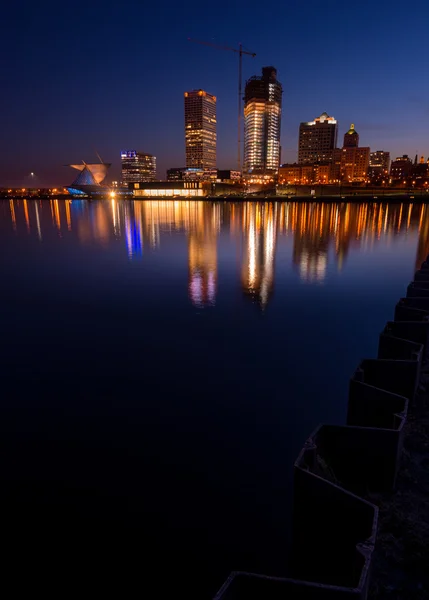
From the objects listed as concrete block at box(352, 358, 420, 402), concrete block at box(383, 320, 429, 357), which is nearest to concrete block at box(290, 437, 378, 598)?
concrete block at box(352, 358, 420, 402)

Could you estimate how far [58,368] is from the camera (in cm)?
1086

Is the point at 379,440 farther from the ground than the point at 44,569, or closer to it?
farther from the ground

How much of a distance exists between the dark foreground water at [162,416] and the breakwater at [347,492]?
1.19 m

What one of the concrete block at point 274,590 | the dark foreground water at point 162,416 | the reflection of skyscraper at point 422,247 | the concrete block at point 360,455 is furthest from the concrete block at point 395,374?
the reflection of skyscraper at point 422,247

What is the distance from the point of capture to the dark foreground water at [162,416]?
18.2ft

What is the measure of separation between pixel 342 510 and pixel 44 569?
14.0ft

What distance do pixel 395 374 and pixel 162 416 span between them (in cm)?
507

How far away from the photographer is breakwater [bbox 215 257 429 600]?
3.51 metres

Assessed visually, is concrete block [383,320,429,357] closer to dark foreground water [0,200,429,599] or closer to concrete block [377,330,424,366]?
concrete block [377,330,424,366]

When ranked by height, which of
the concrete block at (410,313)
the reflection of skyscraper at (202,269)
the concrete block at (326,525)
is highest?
the concrete block at (410,313)

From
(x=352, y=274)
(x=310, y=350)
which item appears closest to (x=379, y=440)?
(x=310, y=350)

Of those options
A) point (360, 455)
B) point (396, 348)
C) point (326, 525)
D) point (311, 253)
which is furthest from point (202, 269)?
point (326, 525)

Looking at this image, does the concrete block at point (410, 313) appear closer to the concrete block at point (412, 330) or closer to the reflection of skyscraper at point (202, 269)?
the concrete block at point (412, 330)

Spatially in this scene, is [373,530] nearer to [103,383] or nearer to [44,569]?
[44,569]
